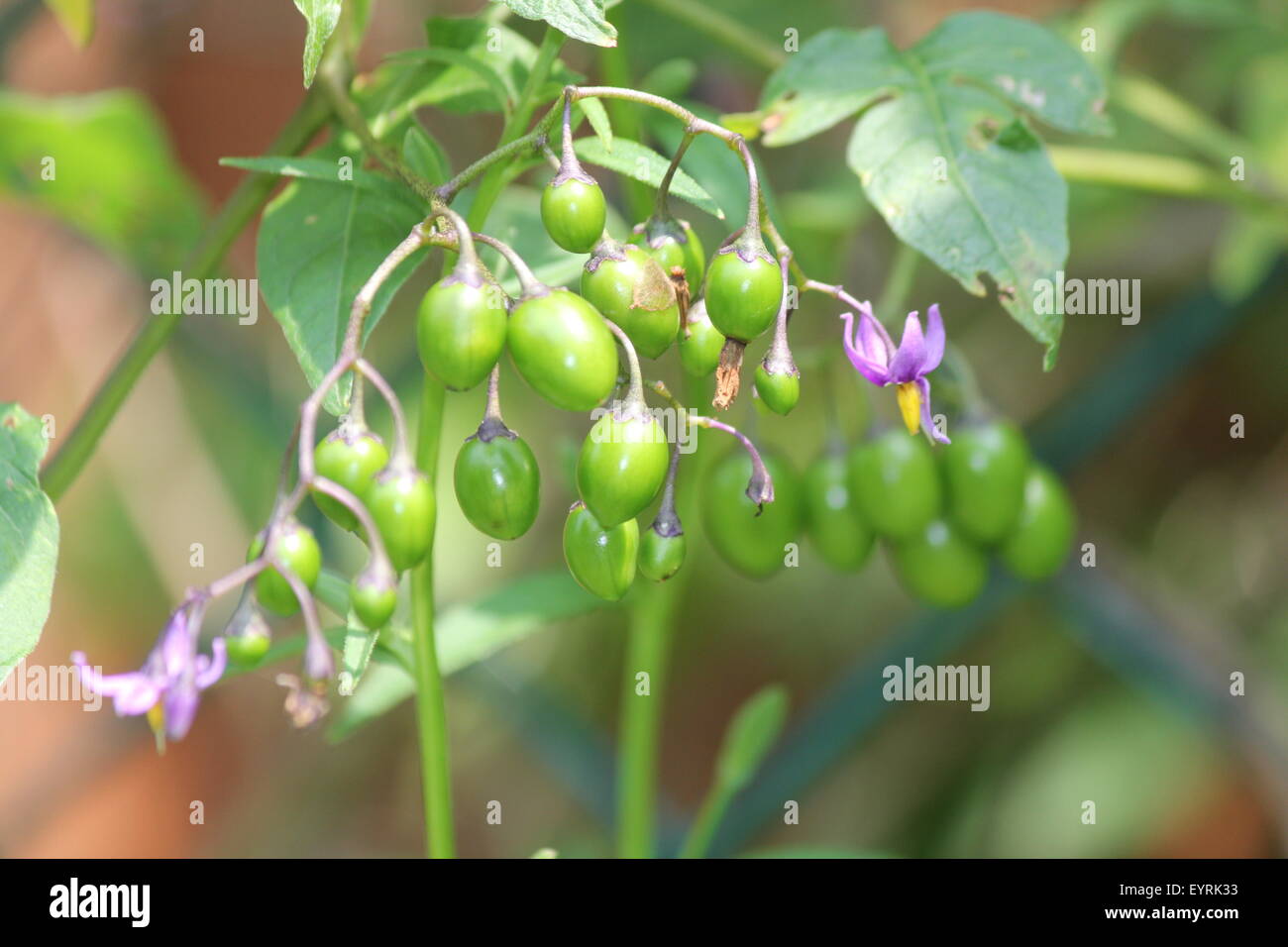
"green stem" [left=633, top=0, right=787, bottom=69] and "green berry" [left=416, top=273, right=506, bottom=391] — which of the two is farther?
"green stem" [left=633, top=0, right=787, bottom=69]

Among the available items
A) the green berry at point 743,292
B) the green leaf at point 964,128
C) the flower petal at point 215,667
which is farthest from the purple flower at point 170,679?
the green leaf at point 964,128

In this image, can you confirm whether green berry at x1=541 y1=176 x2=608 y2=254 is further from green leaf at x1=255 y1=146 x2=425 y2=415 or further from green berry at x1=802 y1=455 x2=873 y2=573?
green berry at x1=802 y1=455 x2=873 y2=573

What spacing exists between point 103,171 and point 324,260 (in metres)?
0.53

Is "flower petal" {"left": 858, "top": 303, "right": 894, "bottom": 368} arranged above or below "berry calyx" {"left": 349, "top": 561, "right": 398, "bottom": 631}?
above

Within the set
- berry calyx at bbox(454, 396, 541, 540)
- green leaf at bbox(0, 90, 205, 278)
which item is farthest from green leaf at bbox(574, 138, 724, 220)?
green leaf at bbox(0, 90, 205, 278)

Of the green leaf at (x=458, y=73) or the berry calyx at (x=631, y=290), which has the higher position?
the green leaf at (x=458, y=73)

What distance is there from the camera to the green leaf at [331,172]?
52cm

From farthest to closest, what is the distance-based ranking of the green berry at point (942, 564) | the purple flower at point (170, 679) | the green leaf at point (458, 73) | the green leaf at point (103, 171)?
the green leaf at point (103, 171) → the green berry at point (942, 564) → the green leaf at point (458, 73) → the purple flower at point (170, 679)

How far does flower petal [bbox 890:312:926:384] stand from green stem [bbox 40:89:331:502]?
1.07 feet

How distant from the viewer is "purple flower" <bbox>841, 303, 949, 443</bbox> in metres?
0.48

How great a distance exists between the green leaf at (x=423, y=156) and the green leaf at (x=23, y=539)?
0.22 meters

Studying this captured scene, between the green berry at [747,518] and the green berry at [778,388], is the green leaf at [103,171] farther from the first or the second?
the green berry at [778,388]
